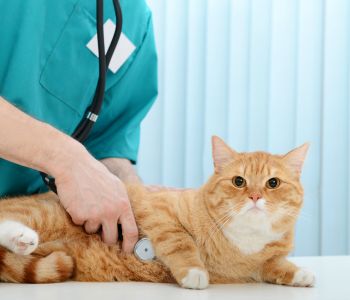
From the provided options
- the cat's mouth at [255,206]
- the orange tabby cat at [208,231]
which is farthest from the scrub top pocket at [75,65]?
the cat's mouth at [255,206]

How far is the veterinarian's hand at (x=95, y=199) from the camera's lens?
3.60ft

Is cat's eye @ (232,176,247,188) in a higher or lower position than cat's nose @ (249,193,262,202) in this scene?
higher

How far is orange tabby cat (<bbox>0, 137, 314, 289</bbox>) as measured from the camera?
3.60ft

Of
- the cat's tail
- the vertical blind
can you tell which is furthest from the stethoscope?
the vertical blind

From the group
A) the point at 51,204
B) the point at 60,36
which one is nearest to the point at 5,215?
the point at 51,204

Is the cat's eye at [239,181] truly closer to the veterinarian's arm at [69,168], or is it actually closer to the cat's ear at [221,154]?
the cat's ear at [221,154]

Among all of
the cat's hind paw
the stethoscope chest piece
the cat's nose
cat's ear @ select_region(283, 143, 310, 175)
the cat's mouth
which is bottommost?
the stethoscope chest piece

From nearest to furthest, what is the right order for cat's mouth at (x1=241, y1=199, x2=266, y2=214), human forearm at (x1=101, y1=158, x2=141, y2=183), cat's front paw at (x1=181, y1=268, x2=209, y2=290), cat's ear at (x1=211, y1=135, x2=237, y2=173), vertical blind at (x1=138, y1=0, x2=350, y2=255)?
cat's front paw at (x1=181, y1=268, x2=209, y2=290)
cat's mouth at (x1=241, y1=199, x2=266, y2=214)
cat's ear at (x1=211, y1=135, x2=237, y2=173)
human forearm at (x1=101, y1=158, x2=141, y2=183)
vertical blind at (x1=138, y1=0, x2=350, y2=255)

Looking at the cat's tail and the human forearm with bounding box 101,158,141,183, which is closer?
the cat's tail

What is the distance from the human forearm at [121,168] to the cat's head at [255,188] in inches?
15.3

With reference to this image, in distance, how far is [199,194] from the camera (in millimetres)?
1247

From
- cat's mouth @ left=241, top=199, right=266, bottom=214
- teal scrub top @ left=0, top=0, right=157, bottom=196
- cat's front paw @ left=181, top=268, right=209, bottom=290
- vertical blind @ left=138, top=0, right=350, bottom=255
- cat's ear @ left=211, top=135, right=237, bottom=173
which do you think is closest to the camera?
cat's front paw @ left=181, top=268, right=209, bottom=290

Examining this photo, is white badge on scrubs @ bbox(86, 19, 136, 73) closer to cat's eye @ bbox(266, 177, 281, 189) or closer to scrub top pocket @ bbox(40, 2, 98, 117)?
scrub top pocket @ bbox(40, 2, 98, 117)

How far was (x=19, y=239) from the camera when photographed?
1.03 metres
